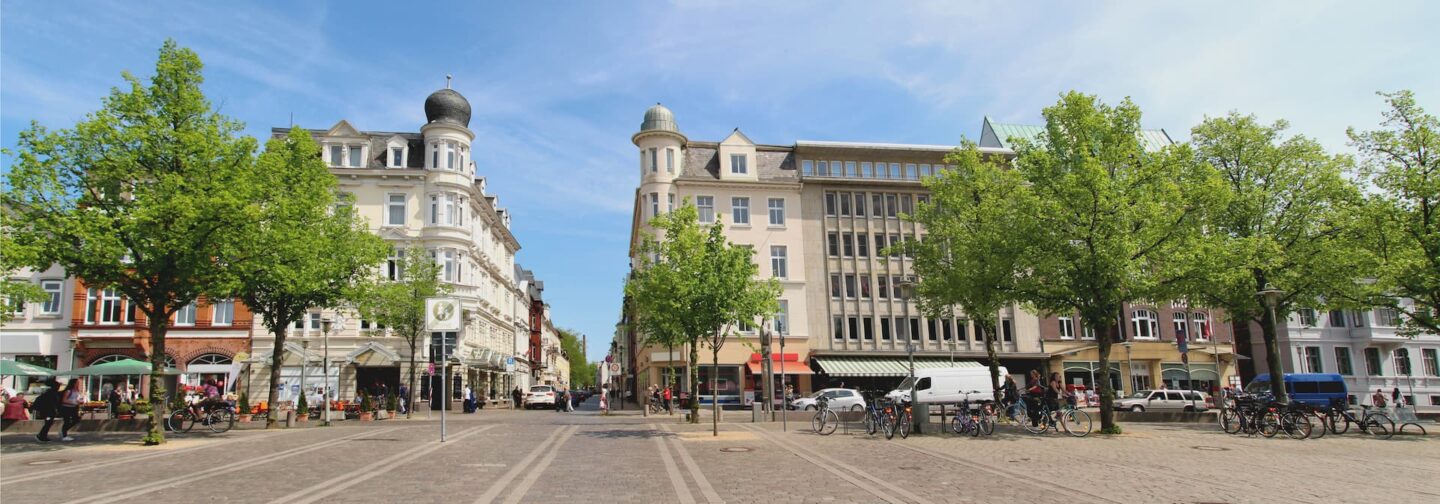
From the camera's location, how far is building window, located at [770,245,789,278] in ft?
164

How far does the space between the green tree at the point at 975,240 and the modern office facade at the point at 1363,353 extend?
30828 mm

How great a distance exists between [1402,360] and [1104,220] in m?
46.0

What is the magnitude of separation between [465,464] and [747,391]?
33.8 meters

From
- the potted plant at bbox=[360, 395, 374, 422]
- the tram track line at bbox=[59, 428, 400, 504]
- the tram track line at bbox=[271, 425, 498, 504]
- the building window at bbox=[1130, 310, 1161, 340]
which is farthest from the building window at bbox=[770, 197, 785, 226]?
the tram track line at bbox=[59, 428, 400, 504]

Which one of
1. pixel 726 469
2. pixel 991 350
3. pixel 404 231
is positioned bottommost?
pixel 726 469

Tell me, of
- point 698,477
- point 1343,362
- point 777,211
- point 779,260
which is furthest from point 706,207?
point 1343,362

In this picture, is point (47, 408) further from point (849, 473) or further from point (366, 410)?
point (849, 473)

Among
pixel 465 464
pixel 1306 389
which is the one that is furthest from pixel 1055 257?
pixel 1306 389

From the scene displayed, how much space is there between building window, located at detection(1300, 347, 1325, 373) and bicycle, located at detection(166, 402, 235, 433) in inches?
2310

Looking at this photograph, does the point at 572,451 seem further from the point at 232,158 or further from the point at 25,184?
the point at 25,184

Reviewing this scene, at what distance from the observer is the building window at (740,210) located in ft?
165

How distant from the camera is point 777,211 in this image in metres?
50.9

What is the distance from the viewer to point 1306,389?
40.4m

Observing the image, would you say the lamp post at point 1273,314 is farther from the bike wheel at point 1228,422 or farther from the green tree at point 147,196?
the green tree at point 147,196
